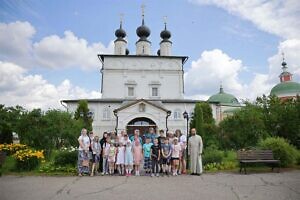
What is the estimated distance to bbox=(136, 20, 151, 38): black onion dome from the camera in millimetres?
38938

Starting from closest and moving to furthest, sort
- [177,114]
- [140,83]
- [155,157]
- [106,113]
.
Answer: [155,157], [106,113], [177,114], [140,83]

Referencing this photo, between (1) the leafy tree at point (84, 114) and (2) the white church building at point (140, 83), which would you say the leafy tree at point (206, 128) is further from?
(1) the leafy tree at point (84, 114)

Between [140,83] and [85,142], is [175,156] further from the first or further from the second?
[140,83]

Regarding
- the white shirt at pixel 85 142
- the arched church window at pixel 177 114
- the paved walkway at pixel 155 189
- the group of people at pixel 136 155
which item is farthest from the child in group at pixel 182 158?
the arched church window at pixel 177 114

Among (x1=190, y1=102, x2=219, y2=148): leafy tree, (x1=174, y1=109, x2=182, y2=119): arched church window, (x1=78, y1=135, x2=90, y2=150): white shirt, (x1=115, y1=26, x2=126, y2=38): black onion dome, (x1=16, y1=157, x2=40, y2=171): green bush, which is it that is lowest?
(x1=16, y1=157, x2=40, y2=171): green bush

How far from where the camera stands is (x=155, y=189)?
6680mm

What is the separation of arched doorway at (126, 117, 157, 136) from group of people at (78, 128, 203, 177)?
19.3 metres

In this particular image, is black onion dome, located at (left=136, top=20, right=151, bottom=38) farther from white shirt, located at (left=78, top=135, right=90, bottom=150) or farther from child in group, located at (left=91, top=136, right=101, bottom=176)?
white shirt, located at (left=78, top=135, right=90, bottom=150)

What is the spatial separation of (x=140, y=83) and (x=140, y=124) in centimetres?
748

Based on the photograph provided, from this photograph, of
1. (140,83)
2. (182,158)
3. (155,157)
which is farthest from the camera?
(140,83)

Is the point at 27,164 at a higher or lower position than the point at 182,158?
lower

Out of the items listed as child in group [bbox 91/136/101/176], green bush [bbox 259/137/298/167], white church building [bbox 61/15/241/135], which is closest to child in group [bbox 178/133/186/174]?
child in group [bbox 91/136/101/176]

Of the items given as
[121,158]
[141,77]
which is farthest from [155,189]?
[141,77]

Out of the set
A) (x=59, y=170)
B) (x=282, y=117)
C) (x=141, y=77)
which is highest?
(x=141, y=77)
